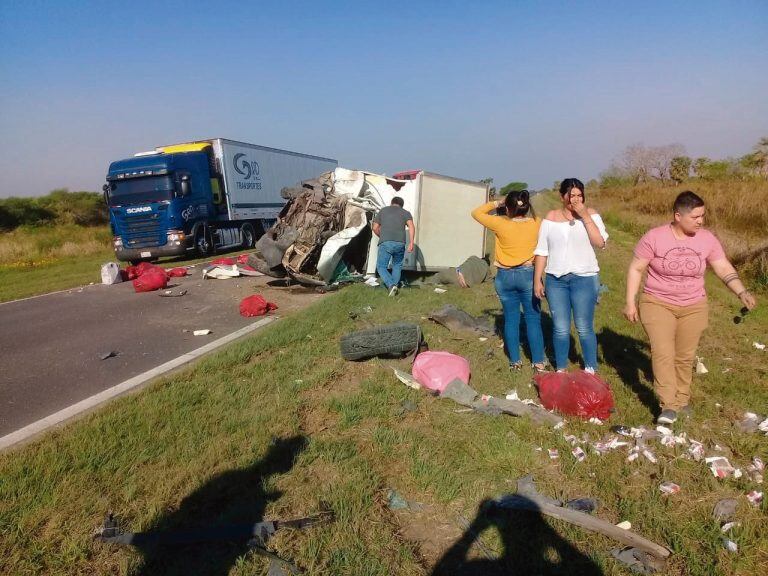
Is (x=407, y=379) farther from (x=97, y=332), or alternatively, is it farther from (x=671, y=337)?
(x=97, y=332)

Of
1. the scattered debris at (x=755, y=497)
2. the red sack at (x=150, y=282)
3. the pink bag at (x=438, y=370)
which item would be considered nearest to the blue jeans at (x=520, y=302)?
the pink bag at (x=438, y=370)

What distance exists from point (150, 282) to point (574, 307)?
353 inches

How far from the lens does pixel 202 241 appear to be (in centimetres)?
1616

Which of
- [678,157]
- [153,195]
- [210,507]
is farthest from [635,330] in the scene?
[678,157]

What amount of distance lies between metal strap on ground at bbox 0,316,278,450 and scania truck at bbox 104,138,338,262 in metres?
9.82

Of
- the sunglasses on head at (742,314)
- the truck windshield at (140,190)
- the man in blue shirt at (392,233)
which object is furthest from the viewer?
the truck windshield at (140,190)

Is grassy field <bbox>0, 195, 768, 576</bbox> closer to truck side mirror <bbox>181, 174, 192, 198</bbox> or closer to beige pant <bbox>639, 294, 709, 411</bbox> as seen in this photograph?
beige pant <bbox>639, 294, 709, 411</bbox>

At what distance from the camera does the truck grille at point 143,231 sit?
1491 cm

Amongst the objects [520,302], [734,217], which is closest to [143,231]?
[520,302]

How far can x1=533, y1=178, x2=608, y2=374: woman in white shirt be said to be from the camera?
4164mm

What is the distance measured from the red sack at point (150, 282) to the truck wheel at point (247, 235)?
8.21 metres

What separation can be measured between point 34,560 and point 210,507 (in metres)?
0.86

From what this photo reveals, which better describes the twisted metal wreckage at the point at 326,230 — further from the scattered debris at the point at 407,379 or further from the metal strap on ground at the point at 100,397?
the scattered debris at the point at 407,379

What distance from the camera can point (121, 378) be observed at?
17.1 feet
